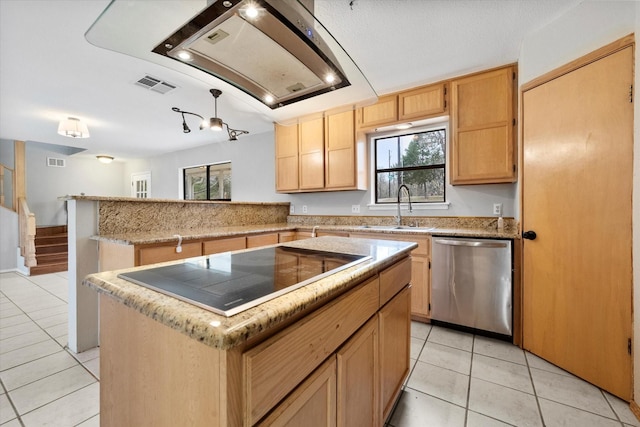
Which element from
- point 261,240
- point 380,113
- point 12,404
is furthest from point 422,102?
point 12,404

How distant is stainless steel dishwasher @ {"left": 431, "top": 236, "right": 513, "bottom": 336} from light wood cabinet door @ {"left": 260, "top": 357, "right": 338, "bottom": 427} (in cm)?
202

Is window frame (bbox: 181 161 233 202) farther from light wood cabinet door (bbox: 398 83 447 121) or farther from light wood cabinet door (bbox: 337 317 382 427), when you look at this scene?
light wood cabinet door (bbox: 337 317 382 427)

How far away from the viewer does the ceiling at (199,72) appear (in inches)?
76.0

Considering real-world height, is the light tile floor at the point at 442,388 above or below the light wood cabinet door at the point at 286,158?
below

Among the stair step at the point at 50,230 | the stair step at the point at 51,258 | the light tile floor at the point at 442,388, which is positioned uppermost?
the stair step at the point at 50,230

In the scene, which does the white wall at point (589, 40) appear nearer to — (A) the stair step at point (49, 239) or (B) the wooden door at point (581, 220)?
(B) the wooden door at point (581, 220)

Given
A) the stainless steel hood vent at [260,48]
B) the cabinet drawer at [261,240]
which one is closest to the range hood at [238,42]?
the stainless steel hood vent at [260,48]

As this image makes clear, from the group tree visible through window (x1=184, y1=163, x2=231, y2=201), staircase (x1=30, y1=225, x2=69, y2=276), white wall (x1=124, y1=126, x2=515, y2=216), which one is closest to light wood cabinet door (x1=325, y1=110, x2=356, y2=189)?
white wall (x1=124, y1=126, x2=515, y2=216)

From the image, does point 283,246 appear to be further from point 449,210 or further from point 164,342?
point 449,210

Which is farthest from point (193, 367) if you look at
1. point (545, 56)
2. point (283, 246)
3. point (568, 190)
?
point (545, 56)

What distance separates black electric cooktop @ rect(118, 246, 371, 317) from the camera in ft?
2.25

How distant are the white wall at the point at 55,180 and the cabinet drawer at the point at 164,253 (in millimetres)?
6309

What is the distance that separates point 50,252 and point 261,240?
5095 millimetres

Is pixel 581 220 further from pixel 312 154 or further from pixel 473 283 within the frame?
pixel 312 154
